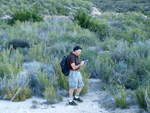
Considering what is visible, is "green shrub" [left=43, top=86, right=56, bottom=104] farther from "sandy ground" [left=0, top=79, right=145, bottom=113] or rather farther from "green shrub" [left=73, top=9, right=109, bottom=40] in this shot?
"green shrub" [left=73, top=9, right=109, bottom=40]

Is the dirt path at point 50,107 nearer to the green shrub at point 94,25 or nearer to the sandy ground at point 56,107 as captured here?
the sandy ground at point 56,107

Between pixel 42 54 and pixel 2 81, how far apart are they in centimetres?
243

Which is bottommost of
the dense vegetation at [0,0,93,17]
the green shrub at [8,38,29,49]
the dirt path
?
the dirt path

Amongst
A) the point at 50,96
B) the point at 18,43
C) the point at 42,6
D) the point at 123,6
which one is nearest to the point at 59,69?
the point at 50,96

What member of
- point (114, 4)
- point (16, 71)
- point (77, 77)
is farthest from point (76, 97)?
point (114, 4)

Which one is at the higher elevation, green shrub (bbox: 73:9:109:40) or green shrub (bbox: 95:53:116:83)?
green shrub (bbox: 73:9:109:40)

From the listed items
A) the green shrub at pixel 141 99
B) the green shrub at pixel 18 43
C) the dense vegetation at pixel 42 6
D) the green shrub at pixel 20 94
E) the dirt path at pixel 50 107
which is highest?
the dense vegetation at pixel 42 6

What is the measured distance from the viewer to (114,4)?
4059 centimetres

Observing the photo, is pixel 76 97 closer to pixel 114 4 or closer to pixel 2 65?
pixel 2 65

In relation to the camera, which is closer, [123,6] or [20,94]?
[20,94]

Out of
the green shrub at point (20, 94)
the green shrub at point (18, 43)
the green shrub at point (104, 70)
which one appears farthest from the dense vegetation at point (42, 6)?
the green shrub at point (20, 94)

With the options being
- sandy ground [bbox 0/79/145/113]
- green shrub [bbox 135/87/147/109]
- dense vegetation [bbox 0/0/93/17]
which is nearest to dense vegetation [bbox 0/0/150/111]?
green shrub [bbox 135/87/147/109]

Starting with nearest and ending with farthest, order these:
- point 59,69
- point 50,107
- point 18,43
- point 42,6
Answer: point 50,107, point 59,69, point 18,43, point 42,6

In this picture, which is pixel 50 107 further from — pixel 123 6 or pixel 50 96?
pixel 123 6
